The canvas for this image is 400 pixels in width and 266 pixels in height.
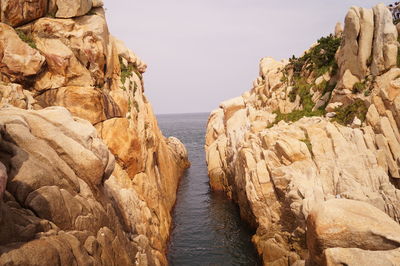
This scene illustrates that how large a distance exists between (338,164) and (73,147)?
19.3 meters

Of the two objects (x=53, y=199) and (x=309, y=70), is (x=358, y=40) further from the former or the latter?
(x=53, y=199)

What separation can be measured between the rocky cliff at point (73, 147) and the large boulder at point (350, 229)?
9992 millimetres

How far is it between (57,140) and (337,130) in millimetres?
22206

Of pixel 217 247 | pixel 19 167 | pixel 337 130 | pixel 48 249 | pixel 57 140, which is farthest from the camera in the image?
pixel 217 247

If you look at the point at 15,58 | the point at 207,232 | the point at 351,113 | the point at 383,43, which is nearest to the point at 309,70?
the point at 383,43

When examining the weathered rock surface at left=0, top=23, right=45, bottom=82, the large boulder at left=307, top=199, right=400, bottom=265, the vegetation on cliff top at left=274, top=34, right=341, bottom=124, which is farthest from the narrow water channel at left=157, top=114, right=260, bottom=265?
the weathered rock surface at left=0, top=23, right=45, bottom=82

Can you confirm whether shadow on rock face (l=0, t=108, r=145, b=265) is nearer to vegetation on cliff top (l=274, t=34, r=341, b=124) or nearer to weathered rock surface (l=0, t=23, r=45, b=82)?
weathered rock surface (l=0, t=23, r=45, b=82)

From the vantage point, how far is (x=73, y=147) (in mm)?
12492

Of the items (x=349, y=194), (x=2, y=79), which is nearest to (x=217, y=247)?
(x=349, y=194)

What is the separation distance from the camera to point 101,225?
1232cm

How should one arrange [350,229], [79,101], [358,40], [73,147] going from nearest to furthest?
[73,147] → [350,229] → [79,101] → [358,40]

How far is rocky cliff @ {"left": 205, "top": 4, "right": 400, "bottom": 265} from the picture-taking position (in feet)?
45.3

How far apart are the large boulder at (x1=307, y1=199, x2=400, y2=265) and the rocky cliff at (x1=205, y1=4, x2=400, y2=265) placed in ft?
0.15

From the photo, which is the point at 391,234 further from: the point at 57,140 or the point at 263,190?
the point at 57,140
